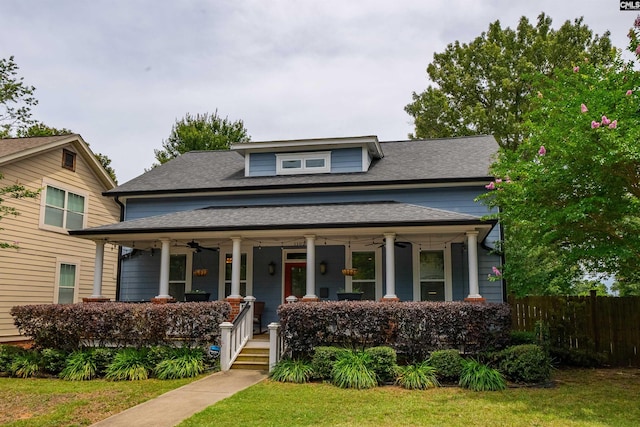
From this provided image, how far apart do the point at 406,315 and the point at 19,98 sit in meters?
9.11

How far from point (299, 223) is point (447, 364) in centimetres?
476

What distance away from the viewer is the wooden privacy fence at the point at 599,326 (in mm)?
11992

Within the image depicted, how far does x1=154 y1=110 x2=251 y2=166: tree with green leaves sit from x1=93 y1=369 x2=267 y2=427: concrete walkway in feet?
87.2

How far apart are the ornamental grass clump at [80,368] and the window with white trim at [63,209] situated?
7.93 m

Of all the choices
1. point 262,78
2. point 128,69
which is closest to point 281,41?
point 262,78

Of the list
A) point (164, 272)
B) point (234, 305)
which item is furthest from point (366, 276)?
point (164, 272)

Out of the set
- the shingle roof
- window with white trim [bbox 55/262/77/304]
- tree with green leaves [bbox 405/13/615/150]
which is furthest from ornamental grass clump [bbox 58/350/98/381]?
tree with green leaves [bbox 405/13/615/150]

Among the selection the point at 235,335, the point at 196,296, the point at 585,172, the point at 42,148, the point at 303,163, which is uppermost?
the point at 42,148

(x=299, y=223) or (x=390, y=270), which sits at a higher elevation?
(x=299, y=223)

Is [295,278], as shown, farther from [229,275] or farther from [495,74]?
[495,74]

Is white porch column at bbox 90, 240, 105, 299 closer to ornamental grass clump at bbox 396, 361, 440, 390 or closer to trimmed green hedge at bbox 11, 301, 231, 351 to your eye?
trimmed green hedge at bbox 11, 301, 231, 351

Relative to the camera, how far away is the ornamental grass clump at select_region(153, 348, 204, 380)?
10445 millimetres

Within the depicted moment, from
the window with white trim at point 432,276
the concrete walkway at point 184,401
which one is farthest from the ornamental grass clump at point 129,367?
the window with white trim at point 432,276

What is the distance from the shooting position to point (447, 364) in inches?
388
